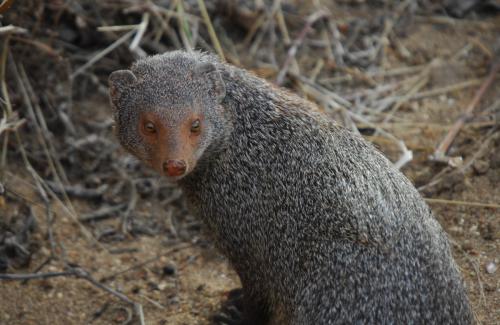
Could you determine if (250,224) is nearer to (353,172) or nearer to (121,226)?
(353,172)

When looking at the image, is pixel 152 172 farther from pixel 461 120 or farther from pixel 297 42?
pixel 461 120

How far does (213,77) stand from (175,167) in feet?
1.81

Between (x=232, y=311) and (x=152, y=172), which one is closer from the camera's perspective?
(x=232, y=311)

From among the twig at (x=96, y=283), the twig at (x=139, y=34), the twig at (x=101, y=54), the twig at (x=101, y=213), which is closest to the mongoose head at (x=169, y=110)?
the twig at (x=96, y=283)

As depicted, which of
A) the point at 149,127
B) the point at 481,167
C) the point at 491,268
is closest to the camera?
the point at 149,127

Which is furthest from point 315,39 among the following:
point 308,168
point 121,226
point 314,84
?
point 308,168

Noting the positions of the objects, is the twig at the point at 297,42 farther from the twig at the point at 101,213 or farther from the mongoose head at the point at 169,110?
the mongoose head at the point at 169,110

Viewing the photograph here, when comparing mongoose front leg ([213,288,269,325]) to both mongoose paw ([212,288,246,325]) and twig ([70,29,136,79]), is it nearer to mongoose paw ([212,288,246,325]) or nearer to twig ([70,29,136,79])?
mongoose paw ([212,288,246,325])

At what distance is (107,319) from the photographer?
390 cm

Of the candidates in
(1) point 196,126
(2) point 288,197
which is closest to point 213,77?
(1) point 196,126

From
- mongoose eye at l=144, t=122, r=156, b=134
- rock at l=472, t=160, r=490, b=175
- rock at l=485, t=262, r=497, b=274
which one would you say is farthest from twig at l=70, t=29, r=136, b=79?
rock at l=485, t=262, r=497, b=274

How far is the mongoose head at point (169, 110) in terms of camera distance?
3.07m

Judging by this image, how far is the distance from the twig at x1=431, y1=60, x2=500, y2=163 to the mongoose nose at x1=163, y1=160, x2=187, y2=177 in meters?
1.96

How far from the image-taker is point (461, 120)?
15.4 feet
